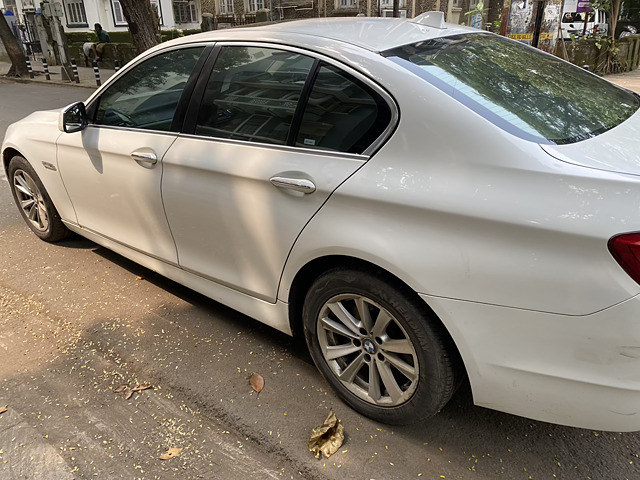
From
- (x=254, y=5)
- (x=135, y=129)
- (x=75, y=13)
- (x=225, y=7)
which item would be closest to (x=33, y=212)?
(x=135, y=129)

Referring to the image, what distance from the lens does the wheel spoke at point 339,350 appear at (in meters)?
2.35

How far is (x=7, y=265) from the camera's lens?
4078mm

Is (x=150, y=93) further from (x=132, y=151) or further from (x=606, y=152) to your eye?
(x=606, y=152)

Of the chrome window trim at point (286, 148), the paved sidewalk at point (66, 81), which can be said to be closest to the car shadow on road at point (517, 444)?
the chrome window trim at point (286, 148)

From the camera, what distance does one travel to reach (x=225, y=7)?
93.1 ft

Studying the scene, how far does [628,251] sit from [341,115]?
1.22 m

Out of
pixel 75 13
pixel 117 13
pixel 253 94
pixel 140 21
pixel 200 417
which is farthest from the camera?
pixel 75 13

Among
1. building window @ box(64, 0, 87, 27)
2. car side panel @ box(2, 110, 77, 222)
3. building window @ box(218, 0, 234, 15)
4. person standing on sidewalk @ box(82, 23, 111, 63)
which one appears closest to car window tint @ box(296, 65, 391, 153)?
car side panel @ box(2, 110, 77, 222)

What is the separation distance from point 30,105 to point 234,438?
12.6 metres

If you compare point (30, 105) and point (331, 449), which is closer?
point (331, 449)

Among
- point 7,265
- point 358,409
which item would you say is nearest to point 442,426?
point 358,409

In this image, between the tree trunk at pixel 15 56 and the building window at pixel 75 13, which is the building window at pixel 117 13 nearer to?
the building window at pixel 75 13

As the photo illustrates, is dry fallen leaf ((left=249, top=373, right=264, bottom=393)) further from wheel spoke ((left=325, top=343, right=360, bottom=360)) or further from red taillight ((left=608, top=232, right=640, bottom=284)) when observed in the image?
red taillight ((left=608, top=232, right=640, bottom=284))

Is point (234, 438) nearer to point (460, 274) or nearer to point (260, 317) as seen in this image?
point (260, 317)
